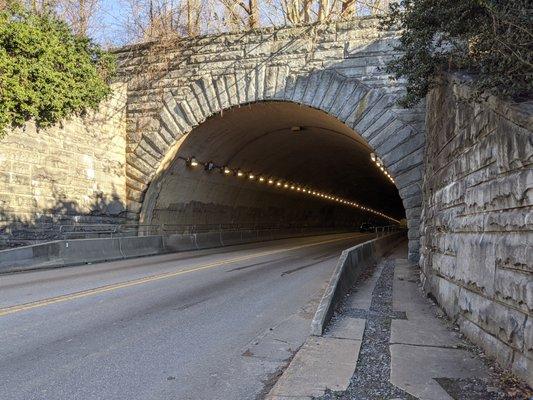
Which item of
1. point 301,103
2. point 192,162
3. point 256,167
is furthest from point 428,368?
point 256,167

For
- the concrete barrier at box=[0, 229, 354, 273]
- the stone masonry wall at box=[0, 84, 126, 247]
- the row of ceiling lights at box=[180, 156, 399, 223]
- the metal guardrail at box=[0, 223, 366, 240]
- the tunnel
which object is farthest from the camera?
the row of ceiling lights at box=[180, 156, 399, 223]

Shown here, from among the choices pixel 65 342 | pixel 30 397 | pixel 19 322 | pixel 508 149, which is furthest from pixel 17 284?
pixel 508 149

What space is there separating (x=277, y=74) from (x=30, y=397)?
16.0m

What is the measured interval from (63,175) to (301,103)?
29.7 ft

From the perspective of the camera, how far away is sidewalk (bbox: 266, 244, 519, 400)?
180 inches

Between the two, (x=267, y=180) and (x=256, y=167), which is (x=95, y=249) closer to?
(x=256, y=167)

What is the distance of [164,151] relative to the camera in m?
20.4

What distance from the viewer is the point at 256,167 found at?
28.1 metres

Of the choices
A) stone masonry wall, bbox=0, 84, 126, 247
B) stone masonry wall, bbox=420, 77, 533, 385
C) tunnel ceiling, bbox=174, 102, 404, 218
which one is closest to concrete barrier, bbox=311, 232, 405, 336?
stone masonry wall, bbox=420, 77, 533, 385

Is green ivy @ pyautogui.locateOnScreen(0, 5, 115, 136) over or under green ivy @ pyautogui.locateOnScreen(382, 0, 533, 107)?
over

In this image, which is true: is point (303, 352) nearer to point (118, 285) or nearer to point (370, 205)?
point (118, 285)

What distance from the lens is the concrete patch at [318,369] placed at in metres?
4.57

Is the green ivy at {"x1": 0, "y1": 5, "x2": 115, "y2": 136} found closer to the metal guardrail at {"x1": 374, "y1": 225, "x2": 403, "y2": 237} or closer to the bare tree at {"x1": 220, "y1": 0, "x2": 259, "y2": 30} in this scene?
the bare tree at {"x1": 220, "y1": 0, "x2": 259, "y2": 30}

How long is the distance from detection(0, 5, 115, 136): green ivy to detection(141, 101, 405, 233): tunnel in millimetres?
4446
